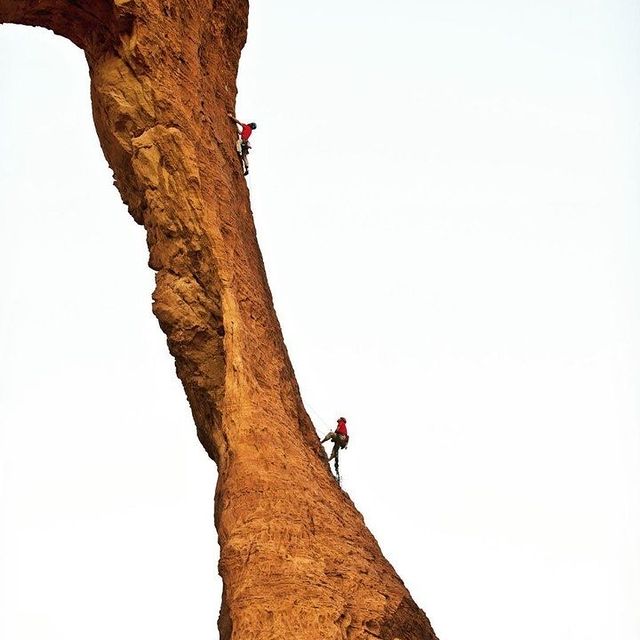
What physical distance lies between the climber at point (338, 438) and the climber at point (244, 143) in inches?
207

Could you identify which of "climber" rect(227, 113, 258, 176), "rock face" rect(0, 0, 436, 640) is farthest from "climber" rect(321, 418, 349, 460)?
"climber" rect(227, 113, 258, 176)

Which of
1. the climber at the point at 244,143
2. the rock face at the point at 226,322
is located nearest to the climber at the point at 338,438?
the rock face at the point at 226,322

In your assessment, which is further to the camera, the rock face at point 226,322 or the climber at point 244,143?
the climber at point 244,143

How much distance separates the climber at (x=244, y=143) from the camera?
2431 cm

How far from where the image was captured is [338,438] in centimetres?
2334

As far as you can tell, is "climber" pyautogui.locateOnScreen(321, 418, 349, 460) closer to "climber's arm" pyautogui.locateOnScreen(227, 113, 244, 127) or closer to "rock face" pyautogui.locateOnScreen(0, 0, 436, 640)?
"rock face" pyautogui.locateOnScreen(0, 0, 436, 640)

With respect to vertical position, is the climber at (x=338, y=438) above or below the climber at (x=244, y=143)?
below

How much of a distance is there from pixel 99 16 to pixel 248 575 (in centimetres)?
1076

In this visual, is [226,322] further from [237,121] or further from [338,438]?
[237,121]

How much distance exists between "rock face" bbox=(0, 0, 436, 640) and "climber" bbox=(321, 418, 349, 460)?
7.24ft

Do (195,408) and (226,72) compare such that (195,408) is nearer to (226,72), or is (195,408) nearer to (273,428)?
(273,428)

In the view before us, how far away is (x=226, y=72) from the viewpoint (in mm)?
24562

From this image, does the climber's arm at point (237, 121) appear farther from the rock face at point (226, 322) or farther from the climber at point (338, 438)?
the climber at point (338, 438)

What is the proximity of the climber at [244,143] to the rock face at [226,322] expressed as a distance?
372 millimetres
